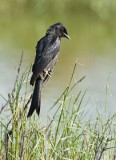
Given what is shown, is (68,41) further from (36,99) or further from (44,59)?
(36,99)

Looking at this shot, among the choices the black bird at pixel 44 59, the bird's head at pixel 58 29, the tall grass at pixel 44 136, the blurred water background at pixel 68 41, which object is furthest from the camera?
the blurred water background at pixel 68 41

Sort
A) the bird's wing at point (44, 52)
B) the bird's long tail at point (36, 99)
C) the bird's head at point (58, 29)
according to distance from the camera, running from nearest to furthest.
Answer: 1. the bird's long tail at point (36, 99)
2. the bird's wing at point (44, 52)
3. the bird's head at point (58, 29)

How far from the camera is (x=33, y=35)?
13.8 meters

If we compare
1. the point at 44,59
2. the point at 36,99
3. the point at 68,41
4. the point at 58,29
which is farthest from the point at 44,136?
the point at 68,41

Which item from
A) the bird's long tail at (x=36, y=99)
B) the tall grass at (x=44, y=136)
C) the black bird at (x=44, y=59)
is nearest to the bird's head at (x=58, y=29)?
the black bird at (x=44, y=59)

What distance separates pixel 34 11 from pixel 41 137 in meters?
13.8

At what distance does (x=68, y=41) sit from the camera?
1375 centimetres

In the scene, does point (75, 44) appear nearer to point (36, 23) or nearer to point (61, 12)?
point (36, 23)

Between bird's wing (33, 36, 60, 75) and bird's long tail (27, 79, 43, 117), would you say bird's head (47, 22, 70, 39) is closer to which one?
bird's wing (33, 36, 60, 75)

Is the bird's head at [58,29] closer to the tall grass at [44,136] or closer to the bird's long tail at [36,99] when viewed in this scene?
the bird's long tail at [36,99]

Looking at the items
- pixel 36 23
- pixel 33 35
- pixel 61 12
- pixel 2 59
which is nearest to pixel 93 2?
pixel 61 12

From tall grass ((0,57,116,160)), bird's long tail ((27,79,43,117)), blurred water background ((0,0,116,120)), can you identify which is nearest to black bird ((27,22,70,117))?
bird's long tail ((27,79,43,117))

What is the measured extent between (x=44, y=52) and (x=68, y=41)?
9550 millimetres

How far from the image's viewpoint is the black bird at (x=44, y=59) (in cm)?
393
